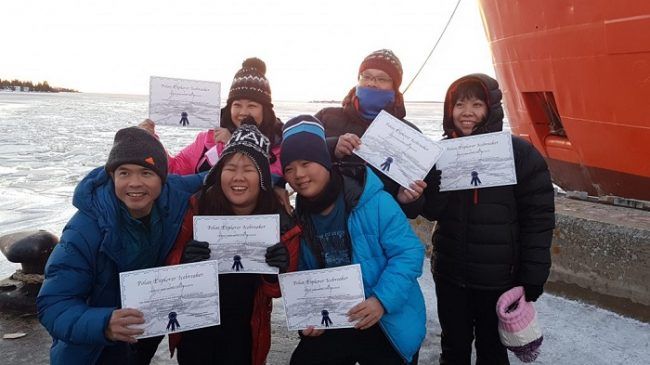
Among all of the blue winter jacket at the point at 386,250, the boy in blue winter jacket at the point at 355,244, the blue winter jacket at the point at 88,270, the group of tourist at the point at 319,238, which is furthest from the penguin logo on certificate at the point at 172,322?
the blue winter jacket at the point at 386,250

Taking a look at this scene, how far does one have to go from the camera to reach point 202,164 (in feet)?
9.94

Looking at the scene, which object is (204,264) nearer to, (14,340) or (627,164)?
(14,340)

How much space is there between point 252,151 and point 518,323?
1591mm

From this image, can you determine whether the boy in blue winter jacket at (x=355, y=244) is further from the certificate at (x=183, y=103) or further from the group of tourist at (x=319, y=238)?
the certificate at (x=183, y=103)

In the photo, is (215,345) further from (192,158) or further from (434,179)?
(434,179)

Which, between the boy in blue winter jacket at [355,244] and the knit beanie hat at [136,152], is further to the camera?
the boy in blue winter jacket at [355,244]

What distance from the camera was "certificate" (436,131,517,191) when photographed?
245cm

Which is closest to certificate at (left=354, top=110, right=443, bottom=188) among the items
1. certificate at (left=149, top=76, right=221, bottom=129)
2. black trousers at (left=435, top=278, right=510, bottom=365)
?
black trousers at (left=435, top=278, right=510, bottom=365)

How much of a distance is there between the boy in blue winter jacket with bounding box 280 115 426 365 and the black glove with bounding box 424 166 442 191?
16.4 inches

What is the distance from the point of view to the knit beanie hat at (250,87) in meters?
2.95

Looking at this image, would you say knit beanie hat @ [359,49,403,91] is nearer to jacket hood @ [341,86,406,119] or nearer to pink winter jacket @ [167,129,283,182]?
jacket hood @ [341,86,406,119]

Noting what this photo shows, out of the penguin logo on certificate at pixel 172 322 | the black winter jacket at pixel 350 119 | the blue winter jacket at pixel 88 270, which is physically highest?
the black winter jacket at pixel 350 119

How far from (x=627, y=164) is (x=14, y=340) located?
16.7 ft

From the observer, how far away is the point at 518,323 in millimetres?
2434
